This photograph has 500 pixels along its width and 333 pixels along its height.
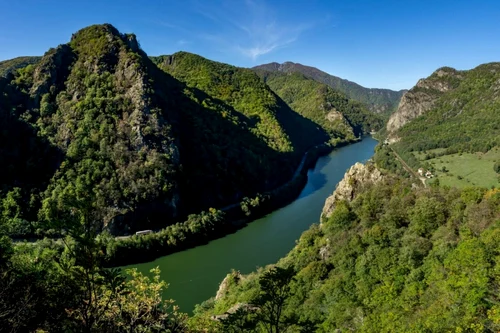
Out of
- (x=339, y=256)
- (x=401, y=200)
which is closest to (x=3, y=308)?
(x=339, y=256)

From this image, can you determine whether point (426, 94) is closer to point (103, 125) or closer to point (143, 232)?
point (103, 125)

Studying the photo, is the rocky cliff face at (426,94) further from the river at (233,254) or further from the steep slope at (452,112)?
the river at (233,254)

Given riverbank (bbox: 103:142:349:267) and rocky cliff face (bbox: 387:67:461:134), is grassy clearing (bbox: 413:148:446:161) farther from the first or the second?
rocky cliff face (bbox: 387:67:461:134)

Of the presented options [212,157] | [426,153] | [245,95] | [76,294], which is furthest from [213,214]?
[245,95]

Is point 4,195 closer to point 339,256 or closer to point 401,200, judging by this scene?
point 339,256

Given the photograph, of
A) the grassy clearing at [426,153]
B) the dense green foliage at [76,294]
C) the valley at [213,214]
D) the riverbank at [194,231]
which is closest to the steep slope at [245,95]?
the valley at [213,214]
